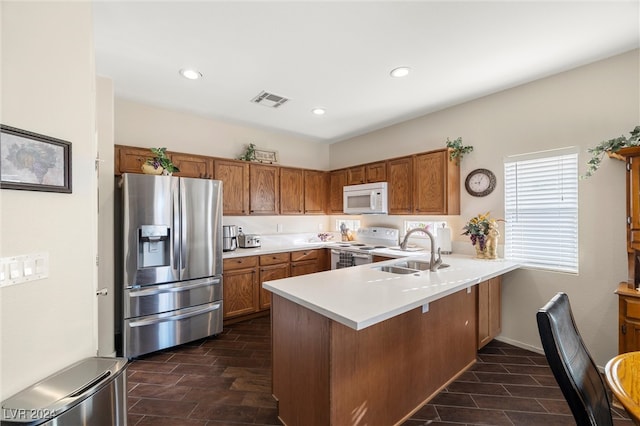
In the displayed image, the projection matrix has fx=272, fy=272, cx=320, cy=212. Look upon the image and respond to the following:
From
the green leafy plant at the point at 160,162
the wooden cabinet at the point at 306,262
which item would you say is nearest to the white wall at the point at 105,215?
the green leafy plant at the point at 160,162

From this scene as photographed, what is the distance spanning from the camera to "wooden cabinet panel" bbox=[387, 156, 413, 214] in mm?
3604

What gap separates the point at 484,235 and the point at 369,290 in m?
1.87

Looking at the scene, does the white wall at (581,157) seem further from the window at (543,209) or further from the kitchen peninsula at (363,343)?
the kitchen peninsula at (363,343)

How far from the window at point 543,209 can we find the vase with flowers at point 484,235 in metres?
0.19

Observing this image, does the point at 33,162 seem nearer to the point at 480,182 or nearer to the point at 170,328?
the point at 170,328

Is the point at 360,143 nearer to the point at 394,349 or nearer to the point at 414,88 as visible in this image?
the point at 414,88

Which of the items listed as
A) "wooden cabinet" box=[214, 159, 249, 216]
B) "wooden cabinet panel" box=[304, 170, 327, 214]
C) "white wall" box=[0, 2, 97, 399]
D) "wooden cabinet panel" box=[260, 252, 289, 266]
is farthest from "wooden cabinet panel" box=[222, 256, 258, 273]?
"white wall" box=[0, 2, 97, 399]

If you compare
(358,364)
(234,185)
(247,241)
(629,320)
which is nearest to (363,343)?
(358,364)

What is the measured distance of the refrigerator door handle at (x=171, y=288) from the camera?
267 cm

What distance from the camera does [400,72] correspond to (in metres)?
2.54

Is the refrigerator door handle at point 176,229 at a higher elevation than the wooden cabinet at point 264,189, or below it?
below

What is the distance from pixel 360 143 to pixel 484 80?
2172 mm

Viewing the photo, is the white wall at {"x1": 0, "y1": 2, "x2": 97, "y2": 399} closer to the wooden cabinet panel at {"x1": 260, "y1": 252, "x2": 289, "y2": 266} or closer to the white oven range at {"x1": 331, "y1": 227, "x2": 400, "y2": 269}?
the wooden cabinet panel at {"x1": 260, "y1": 252, "x2": 289, "y2": 266}

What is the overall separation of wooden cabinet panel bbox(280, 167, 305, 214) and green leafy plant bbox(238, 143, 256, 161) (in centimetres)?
48
